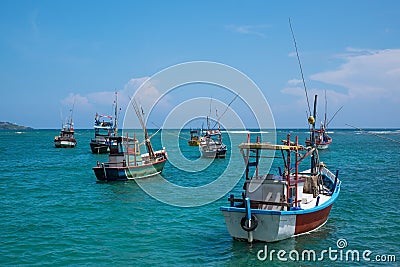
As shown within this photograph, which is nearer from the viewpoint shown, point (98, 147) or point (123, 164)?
point (123, 164)

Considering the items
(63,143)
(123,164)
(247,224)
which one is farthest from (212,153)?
(247,224)

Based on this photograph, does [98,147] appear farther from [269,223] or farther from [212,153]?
[269,223]

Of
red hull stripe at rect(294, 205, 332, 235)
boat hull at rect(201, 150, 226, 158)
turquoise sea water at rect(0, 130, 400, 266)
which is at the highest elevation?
boat hull at rect(201, 150, 226, 158)

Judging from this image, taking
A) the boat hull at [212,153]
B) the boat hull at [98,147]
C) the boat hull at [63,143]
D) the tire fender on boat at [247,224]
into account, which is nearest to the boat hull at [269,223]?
the tire fender on boat at [247,224]

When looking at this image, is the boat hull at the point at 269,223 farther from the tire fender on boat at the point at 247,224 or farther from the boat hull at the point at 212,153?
the boat hull at the point at 212,153

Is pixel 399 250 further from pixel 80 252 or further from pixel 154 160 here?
pixel 154 160

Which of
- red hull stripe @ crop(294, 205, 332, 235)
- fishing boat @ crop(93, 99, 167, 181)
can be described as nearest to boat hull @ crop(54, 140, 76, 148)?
fishing boat @ crop(93, 99, 167, 181)

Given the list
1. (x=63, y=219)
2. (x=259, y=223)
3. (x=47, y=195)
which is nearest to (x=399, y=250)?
(x=259, y=223)

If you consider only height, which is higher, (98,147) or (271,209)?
(98,147)

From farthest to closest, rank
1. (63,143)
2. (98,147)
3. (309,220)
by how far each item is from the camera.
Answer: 1. (63,143)
2. (98,147)
3. (309,220)

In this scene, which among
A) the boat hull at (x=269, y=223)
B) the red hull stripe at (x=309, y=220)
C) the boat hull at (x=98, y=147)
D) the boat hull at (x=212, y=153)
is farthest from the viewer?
the boat hull at (x=98, y=147)

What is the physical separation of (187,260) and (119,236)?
429 cm

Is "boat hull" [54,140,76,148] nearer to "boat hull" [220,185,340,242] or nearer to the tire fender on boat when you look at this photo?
"boat hull" [220,185,340,242]

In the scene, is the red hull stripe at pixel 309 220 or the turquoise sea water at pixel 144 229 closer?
the turquoise sea water at pixel 144 229
